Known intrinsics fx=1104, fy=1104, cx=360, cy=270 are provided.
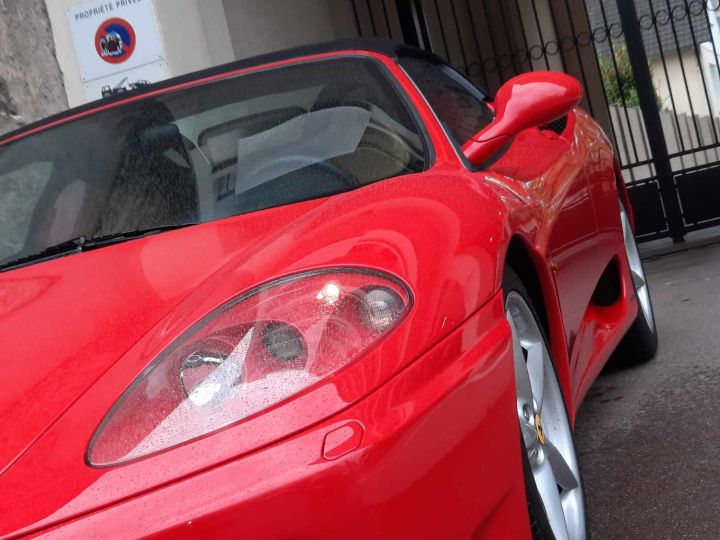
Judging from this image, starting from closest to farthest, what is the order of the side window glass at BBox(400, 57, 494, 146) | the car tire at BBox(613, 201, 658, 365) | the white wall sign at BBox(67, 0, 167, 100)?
the side window glass at BBox(400, 57, 494, 146), the car tire at BBox(613, 201, 658, 365), the white wall sign at BBox(67, 0, 167, 100)

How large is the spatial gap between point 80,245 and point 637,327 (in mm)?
2281

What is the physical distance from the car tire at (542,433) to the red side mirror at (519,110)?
1.55ft

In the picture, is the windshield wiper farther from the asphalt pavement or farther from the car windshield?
the asphalt pavement

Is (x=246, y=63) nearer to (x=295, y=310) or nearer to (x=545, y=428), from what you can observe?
(x=545, y=428)

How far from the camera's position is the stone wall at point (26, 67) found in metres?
5.51

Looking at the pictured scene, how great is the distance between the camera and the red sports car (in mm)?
1403

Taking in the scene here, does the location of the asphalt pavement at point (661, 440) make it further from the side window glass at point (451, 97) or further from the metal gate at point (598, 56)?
the metal gate at point (598, 56)

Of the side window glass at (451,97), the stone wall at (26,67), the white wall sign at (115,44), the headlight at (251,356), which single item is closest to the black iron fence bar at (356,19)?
the white wall sign at (115,44)

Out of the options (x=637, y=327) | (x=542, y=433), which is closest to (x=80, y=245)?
(x=542, y=433)

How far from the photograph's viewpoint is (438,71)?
3.36 m

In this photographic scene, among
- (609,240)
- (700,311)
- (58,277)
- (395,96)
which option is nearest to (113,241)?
(58,277)

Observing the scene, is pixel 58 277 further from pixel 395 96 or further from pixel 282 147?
pixel 395 96

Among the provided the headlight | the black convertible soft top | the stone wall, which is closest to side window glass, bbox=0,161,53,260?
the black convertible soft top

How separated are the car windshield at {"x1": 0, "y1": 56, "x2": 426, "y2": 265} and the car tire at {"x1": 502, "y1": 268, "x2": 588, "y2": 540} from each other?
46 cm
